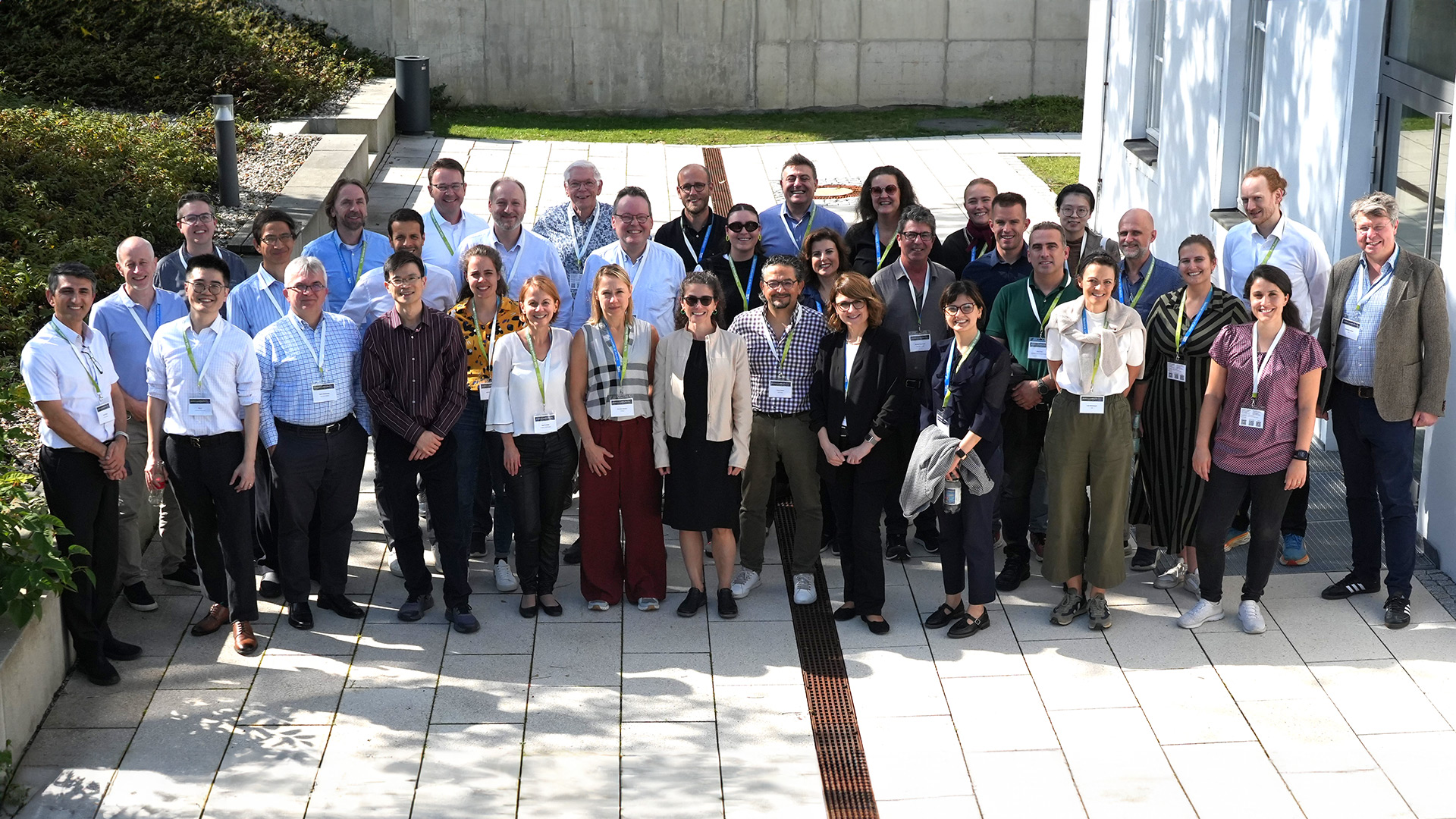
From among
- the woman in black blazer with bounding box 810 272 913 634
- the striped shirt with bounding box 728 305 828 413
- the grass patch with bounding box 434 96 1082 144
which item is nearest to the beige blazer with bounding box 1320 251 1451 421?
the woman in black blazer with bounding box 810 272 913 634

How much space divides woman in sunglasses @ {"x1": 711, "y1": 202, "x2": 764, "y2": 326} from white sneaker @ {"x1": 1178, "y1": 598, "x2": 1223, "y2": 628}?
2.70 metres

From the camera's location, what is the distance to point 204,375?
6.27 meters

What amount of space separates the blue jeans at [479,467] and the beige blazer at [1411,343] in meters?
3.94

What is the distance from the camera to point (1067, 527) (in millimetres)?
6879

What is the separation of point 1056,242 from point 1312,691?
2.37 m

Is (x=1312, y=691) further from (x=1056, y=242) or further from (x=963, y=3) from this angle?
(x=963, y=3)

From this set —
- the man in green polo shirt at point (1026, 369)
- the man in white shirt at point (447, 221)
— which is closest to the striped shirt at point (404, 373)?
the man in white shirt at point (447, 221)

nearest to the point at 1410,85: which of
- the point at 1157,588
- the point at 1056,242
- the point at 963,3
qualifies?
the point at 1056,242

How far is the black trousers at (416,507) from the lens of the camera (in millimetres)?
6746

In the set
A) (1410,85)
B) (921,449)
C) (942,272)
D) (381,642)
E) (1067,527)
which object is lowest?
(381,642)

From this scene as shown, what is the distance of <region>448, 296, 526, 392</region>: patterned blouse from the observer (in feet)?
22.9

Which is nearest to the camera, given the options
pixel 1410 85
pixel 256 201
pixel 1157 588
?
pixel 1157 588

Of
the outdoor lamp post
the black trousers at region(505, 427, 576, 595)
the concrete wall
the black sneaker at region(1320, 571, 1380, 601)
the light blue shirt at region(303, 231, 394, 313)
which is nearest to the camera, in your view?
the black trousers at region(505, 427, 576, 595)

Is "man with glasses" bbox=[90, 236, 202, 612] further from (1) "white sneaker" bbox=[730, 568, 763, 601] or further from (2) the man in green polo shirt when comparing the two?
(2) the man in green polo shirt
